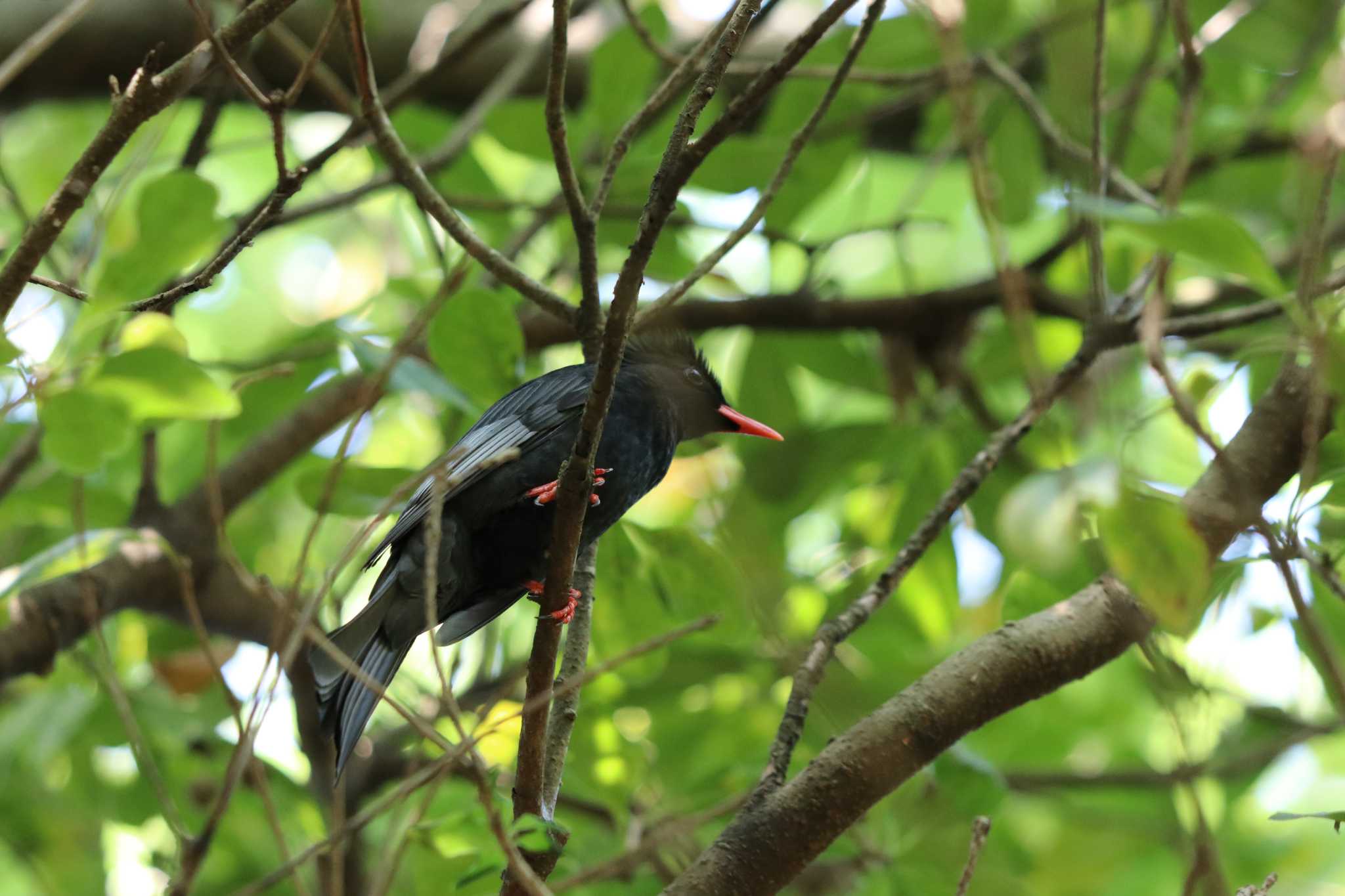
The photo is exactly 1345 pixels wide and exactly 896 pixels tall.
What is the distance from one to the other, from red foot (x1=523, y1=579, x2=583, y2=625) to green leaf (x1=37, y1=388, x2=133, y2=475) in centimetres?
90

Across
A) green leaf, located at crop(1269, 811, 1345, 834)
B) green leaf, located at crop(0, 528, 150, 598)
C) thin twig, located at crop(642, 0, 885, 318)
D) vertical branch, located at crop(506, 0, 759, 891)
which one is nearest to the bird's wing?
green leaf, located at crop(0, 528, 150, 598)

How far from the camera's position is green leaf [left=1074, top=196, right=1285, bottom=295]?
4.72ft

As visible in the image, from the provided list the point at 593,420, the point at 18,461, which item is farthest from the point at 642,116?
the point at 18,461

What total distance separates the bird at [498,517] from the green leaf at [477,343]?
0.21m

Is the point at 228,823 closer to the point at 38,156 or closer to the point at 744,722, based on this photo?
the point at 744,722

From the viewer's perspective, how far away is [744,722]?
4.24 meters

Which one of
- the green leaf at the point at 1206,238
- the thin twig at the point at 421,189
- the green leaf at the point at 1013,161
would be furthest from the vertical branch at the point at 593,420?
the green leaf at the point at 1013,161

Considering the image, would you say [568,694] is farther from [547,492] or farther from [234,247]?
[234,247]

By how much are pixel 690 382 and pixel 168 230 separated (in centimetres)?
224

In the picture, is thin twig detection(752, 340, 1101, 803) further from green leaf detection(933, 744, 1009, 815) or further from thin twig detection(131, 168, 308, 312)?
thin twig detection(131, 168, 308, 312)

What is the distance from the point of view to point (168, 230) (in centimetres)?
216

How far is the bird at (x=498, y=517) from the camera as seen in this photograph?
3.39 metres

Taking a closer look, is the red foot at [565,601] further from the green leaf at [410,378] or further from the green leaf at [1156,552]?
the green leaf at [1156,552]

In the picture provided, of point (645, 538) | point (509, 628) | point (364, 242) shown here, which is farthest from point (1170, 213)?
point (364, 242)
